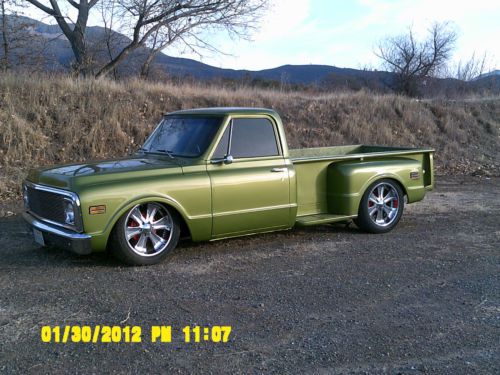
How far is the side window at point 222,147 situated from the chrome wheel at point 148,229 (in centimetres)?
92

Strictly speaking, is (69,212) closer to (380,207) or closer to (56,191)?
(56,191)

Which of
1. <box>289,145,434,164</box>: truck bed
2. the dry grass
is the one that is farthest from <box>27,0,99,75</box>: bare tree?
<box>289,145,434,164</box>: truck bed

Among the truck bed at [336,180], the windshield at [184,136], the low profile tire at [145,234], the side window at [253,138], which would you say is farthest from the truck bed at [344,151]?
the low profile tire at [145,234]

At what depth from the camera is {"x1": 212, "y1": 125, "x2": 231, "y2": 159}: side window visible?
19.8 feet

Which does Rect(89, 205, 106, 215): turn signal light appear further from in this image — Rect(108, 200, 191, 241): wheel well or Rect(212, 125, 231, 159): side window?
Rect(212, 125, 231, 159): side window

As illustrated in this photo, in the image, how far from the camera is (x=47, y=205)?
551 cm

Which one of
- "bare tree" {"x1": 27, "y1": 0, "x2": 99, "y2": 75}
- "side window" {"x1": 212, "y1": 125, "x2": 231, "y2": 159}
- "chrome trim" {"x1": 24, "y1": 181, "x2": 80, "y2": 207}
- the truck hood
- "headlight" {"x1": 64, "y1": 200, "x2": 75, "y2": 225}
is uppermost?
"bare tree" {"x1": 27, "y1": 0, "x2": 99, "y2": 75}

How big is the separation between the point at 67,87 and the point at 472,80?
1295 inches

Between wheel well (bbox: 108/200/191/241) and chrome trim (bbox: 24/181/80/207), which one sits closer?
chrome trim (bbox: 24/181/80/207)

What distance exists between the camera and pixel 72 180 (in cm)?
522

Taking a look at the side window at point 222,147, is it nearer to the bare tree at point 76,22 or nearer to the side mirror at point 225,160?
the side mirror at point 225,160

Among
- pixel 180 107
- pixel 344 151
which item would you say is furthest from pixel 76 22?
pixel 344 151

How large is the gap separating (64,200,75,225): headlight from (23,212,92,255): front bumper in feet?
0.35

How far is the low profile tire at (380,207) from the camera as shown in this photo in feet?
23.6
